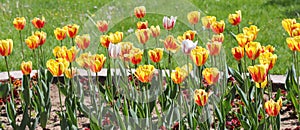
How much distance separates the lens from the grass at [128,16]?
6230 mm

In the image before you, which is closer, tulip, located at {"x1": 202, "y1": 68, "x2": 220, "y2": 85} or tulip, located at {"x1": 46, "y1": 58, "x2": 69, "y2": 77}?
tulip, located at {"x1": 202, "y1": 68, "x2": 220, "y2": 85}


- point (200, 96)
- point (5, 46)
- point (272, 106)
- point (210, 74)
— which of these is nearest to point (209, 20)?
point (210, 74)

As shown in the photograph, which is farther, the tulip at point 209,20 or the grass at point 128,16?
the grass at point 128,16

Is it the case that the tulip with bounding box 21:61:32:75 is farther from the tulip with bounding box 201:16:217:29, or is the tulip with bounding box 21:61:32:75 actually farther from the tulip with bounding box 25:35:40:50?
the tulip with bounding box 201:16:217:29

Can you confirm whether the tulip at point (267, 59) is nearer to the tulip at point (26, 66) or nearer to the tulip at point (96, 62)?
the tulip at point (96, 62)

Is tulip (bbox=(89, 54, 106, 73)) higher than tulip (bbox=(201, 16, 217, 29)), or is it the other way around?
tulip (bbox=(201, 16, 217, 29))

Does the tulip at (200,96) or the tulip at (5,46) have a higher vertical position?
the tulip at (5,46)

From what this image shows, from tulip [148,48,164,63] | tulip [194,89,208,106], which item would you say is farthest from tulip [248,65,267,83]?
tulip [148,48,164,63]

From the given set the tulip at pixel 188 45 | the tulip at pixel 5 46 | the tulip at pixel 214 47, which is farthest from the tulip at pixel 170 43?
the tulip at pixel 5 46

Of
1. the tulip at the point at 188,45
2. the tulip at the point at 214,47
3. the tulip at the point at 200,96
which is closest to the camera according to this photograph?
the tulip at the point at 200,96

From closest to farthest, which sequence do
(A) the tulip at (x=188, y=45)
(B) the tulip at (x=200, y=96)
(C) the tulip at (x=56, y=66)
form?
(B) the tulip at (x=200, y=96), (A) the tulip at (x=188, y=45), (C) the tulip at (x=56, y=66)

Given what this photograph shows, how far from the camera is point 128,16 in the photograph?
7.58 meters

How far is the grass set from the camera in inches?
245

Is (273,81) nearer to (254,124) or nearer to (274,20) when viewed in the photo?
(254,124)
